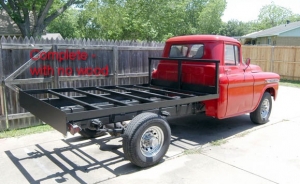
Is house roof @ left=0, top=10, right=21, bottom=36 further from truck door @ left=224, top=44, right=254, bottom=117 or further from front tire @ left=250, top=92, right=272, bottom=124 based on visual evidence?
front tire @ left=250, top=92, right=272, bottom=124

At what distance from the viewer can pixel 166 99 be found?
5332 mm

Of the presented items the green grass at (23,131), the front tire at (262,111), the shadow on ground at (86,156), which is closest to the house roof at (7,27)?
the green grass at (23,131)

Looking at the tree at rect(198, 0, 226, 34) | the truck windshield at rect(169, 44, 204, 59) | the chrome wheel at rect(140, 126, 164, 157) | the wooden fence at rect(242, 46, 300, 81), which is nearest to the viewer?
the chrome wheel at rect(140, 126, 164, 157)

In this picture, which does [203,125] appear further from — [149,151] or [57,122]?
[57,122]

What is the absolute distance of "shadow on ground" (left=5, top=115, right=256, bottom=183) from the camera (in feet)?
14.2

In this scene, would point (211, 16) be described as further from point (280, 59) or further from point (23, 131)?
point (23, 131)

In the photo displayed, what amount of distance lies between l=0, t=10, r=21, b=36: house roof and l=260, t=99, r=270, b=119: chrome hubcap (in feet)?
59.0

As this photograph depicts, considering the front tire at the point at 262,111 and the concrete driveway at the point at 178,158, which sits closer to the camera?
the concrete driveway at the point at 178,158

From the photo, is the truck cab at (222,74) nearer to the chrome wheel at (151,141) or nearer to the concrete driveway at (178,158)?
the concrete driveway at (178,158)

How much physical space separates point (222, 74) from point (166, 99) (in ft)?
4.92

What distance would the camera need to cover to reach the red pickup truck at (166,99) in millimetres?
4289

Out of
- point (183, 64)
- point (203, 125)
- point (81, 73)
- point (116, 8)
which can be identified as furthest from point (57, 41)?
point (116, 8)

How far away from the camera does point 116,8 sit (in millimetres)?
23125

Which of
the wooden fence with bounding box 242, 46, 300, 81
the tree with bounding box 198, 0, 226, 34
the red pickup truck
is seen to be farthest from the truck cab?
the tree with bounding box 198, 0, 226, 34
